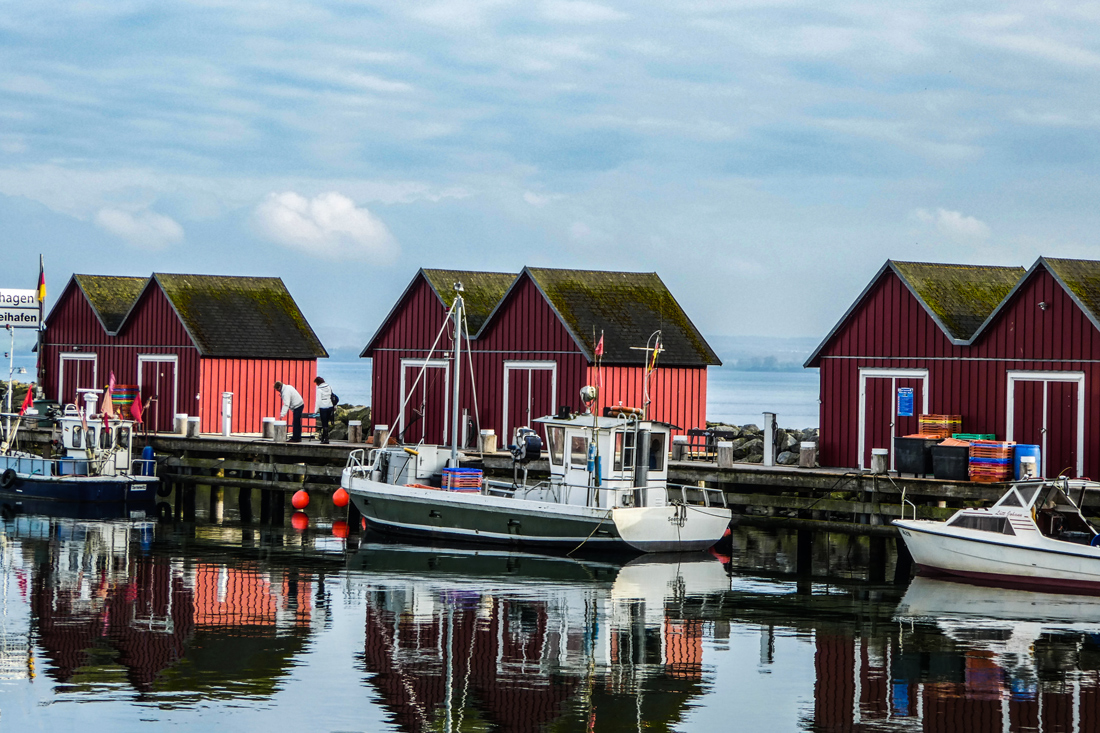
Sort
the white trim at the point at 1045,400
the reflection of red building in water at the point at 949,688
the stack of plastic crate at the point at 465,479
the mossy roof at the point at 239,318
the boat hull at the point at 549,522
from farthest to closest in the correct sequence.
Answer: the mossy roof at the point at 239,318 < the stack of plastic crate at the point at 465,479 < the white trim at the point at 1045,400 < the boat hull at the point at 549,522 < the reflection of red building in water at the point at 949,688

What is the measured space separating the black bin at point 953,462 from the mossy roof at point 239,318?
69.6 ft

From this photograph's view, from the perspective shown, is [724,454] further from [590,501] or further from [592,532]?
[592,532]

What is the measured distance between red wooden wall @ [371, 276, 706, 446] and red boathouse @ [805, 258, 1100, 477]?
5242mm

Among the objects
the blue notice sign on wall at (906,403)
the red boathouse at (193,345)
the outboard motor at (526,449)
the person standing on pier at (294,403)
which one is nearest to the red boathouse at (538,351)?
the person standing on pier at (294,403)

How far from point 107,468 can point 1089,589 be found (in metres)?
22.6

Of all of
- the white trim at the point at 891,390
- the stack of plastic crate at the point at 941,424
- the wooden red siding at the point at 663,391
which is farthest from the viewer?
the wooden red siding at the point at 663,391

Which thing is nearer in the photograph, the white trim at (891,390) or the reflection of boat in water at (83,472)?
the white trim at (891,390)

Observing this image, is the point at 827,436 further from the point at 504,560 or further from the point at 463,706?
the point at 463,706

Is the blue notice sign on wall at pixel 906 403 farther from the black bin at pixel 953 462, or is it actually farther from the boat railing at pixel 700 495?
the boat railing at pixel 700 495

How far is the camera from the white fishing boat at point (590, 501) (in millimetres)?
28297

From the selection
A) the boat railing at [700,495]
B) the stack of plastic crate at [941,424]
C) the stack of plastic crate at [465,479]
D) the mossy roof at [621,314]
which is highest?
the mossy roof at [621,314]

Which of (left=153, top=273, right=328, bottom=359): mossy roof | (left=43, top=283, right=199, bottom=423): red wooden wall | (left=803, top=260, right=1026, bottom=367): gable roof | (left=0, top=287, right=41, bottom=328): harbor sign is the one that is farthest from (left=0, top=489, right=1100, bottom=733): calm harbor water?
(left=0, top=287, right=41, bottom=328): harbor sign

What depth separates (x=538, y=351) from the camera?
1474 inches

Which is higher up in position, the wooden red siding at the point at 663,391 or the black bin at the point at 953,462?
the wooden red siding at the point at 663,391
